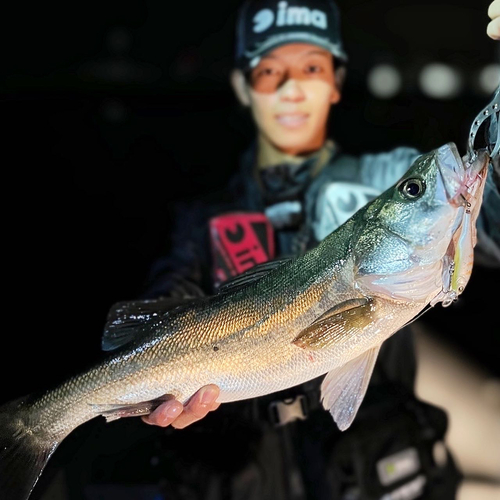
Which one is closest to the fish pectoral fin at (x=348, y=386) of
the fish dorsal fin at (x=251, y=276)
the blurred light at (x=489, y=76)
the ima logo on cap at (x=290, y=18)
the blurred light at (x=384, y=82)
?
the fish dorsal fin at (x=251, y=276)

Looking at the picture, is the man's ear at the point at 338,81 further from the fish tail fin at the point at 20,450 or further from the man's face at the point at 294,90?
the fish tail fin at the point at 20,450

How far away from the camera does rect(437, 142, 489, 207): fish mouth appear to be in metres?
1.30

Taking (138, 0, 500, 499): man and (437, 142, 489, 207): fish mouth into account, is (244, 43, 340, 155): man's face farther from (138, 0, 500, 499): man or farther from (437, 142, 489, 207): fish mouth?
(437, 142, 489, 207): fish mouth

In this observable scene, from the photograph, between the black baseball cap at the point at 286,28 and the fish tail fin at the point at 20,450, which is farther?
the black baseball cap at the point at 286,28

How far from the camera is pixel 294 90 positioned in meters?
2.64

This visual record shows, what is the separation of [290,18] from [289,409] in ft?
6.60

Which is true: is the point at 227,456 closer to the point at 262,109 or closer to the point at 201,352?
the point at 201,352

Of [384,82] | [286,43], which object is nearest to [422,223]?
[286,43]

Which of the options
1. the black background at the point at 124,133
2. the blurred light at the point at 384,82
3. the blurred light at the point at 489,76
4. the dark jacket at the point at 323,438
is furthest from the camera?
the blurred light at the point at 384,82

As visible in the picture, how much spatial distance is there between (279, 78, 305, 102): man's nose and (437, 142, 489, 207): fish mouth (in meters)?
1.42

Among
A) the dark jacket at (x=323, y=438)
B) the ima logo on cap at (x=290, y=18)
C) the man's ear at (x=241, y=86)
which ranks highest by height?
the ima logo on cap at (x=290, y=18)

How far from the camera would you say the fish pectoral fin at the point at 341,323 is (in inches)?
56.9

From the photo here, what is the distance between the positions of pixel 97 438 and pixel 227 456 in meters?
0.63

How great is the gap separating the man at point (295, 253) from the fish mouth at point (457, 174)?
1120 mm
